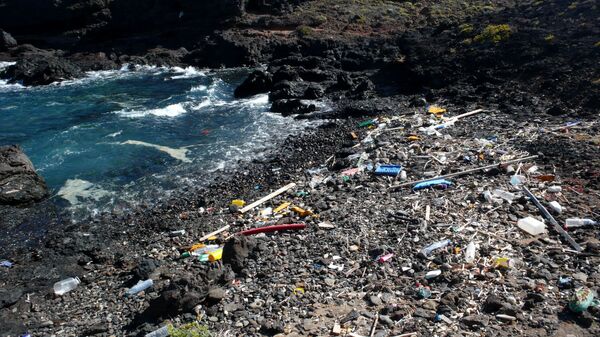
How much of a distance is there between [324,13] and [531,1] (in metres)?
20.4

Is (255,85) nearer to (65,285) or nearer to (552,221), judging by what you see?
(65,285)

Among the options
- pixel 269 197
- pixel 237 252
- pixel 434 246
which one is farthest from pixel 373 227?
pixel 269 197

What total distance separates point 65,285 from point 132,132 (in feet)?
48.1

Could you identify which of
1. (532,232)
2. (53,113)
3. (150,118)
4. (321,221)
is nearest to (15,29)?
(53,113)

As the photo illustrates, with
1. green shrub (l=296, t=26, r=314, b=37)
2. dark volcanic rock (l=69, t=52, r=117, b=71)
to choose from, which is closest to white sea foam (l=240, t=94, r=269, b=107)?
green shrub (l=296, t=26, r=314, b=37)

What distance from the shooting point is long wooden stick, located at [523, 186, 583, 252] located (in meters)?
10.9

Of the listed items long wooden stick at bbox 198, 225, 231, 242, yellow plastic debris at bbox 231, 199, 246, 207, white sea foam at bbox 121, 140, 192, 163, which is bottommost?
white sea foam at bbox 121, 140, 192, 163

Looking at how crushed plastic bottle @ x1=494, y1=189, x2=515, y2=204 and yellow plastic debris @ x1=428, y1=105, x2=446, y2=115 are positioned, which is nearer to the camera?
crushed plastic bottle @ x1=494, y1=189, x2=515, y2=204

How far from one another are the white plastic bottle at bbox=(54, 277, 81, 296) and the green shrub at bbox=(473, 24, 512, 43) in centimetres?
3012

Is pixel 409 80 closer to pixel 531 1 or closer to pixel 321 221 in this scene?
pixel 321 221

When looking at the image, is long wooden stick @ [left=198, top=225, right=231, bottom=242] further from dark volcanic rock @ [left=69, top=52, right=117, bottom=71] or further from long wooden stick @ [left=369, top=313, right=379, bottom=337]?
dark volcanic rock @ [left=69, top=52, right=117, bottom=71]

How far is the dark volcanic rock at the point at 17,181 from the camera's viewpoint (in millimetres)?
17672

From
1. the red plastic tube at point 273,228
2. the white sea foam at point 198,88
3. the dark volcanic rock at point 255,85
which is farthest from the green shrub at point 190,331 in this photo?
the white sea foam at point 198,88

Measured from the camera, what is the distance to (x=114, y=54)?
45094 millimetres
